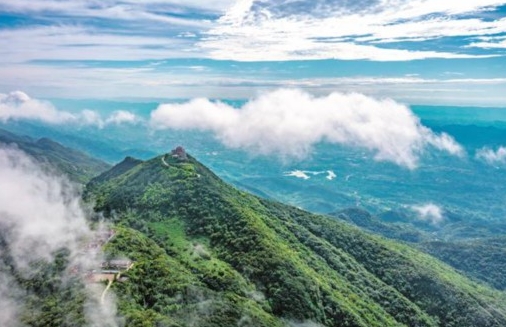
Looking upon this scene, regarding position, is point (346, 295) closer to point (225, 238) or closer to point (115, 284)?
point (225, 238)

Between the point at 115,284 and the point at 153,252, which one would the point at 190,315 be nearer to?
the point at 115,284

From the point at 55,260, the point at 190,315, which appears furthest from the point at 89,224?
the point at 190,315

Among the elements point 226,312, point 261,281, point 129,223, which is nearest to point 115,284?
point 226,312

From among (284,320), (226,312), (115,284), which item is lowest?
(284,320)

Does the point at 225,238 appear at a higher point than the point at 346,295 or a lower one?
higher

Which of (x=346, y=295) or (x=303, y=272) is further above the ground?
(x=303, y=272)

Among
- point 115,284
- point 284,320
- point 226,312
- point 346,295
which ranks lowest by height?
point 346,295

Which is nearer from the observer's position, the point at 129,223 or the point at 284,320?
the point at 284,320

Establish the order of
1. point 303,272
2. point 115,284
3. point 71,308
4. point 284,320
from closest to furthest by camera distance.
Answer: point 71,308 → point 115,284 → point 284,320 → point 303,272

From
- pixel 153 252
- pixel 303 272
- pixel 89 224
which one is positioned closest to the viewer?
pixel 153 252
